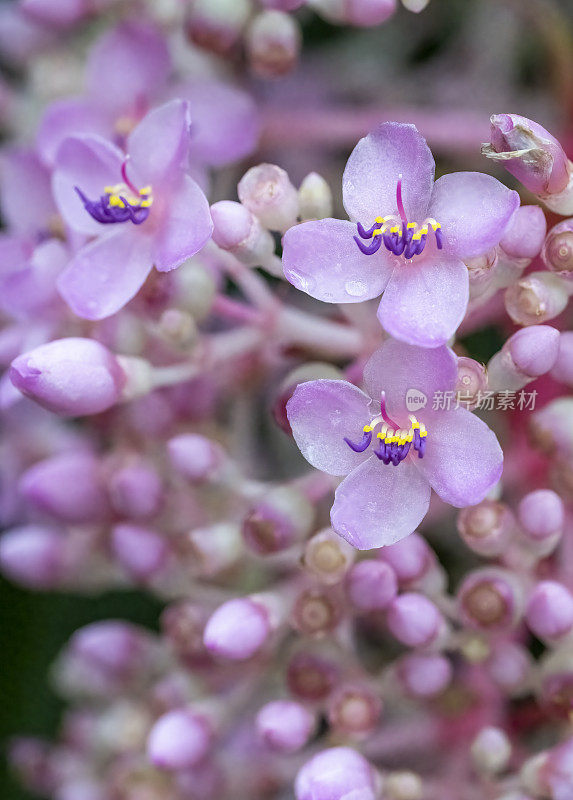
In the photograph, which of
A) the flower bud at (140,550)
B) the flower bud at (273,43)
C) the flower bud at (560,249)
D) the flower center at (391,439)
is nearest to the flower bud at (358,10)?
the flower bud at (273,43)

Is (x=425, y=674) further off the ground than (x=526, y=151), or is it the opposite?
(x=526, y=151)

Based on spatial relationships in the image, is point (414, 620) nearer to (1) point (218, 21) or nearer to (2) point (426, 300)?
(2) point (426, 300)

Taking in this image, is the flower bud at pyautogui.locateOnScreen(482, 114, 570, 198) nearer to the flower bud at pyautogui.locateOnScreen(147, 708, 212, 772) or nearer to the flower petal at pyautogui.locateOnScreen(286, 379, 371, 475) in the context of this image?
the flower petal at pyautogui.locateOnScreen(286, 379, 371, 475)

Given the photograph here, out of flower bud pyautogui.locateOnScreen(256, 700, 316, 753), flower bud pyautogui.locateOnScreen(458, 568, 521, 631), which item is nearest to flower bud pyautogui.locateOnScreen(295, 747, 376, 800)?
flower bud pyautogui.locateOnScreen(256, 700, 316, 753)

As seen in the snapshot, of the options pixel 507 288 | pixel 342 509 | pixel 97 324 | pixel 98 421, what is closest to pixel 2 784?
pixel 98 421

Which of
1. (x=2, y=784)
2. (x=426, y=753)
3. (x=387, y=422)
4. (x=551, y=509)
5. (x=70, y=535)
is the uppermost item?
(x=387, y=422)

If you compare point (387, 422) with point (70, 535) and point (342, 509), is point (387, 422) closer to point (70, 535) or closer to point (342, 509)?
point (342, 509)

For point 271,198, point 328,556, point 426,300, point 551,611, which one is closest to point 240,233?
point 271,198
